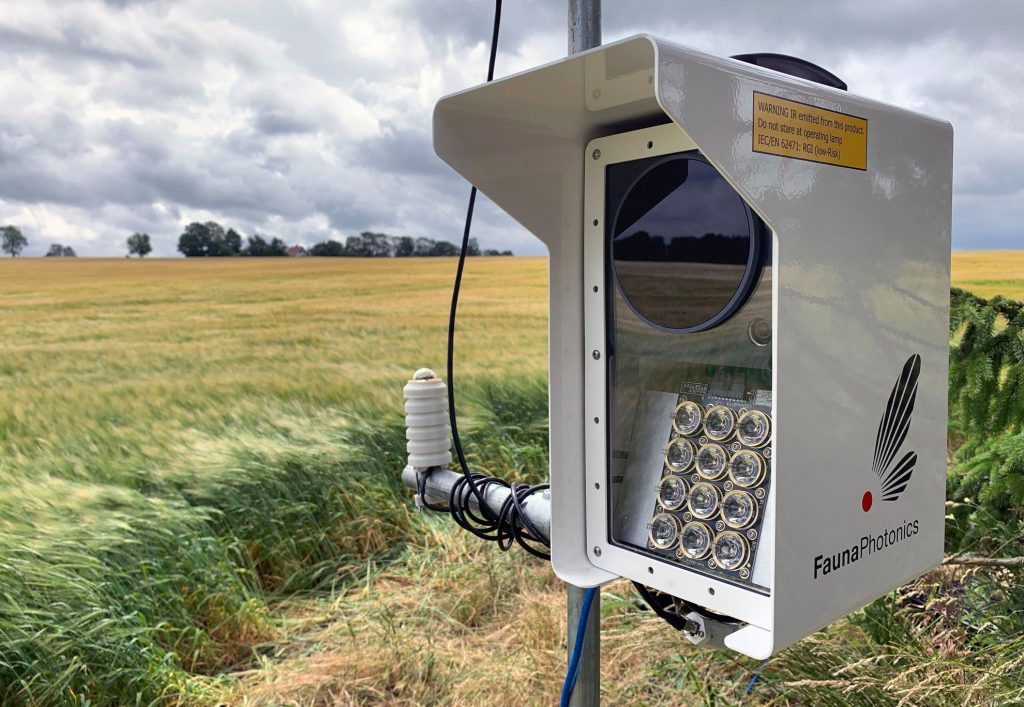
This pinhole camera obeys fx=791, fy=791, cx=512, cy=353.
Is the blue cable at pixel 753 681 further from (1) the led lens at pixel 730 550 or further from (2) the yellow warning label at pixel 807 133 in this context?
(2) the yellow warning label at pixel 807 133

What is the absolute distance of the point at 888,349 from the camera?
4.89 feet

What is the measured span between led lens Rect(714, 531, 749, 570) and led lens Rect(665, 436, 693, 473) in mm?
150

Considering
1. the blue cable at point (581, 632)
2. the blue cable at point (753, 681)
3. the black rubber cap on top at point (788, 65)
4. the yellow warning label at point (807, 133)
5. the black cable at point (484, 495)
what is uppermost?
the black rubber cap on top at point (788, 65)

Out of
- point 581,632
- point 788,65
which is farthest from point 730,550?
point 788,65

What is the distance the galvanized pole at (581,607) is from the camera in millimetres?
1625

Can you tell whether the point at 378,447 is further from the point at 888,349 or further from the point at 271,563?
the point at 888,349

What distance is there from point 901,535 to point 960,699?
798 mm

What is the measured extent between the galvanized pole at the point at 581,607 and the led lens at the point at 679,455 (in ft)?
1.19

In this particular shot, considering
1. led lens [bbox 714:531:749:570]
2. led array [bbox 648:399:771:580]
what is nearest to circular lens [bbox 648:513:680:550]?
led array [bbox 648:399:771:580]

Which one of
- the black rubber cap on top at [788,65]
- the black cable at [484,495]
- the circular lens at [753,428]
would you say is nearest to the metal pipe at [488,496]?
the black cable at [484,495]

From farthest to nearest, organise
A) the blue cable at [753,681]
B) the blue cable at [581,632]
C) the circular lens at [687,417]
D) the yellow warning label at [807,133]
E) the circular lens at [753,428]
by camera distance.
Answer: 1. the blue cable at [753,681]
2. the blue cable at [581,632]
3. the circular lens at [687,417]
4. the circular lens at [753,428]
5. the yellow warning label at [807,133]

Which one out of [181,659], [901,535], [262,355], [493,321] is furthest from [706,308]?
[493,321]

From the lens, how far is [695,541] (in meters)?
1.50

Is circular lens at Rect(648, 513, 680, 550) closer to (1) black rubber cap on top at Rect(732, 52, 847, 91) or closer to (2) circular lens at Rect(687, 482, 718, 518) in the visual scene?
(2) circular lens at Rect(687, 482, 718, 518)
